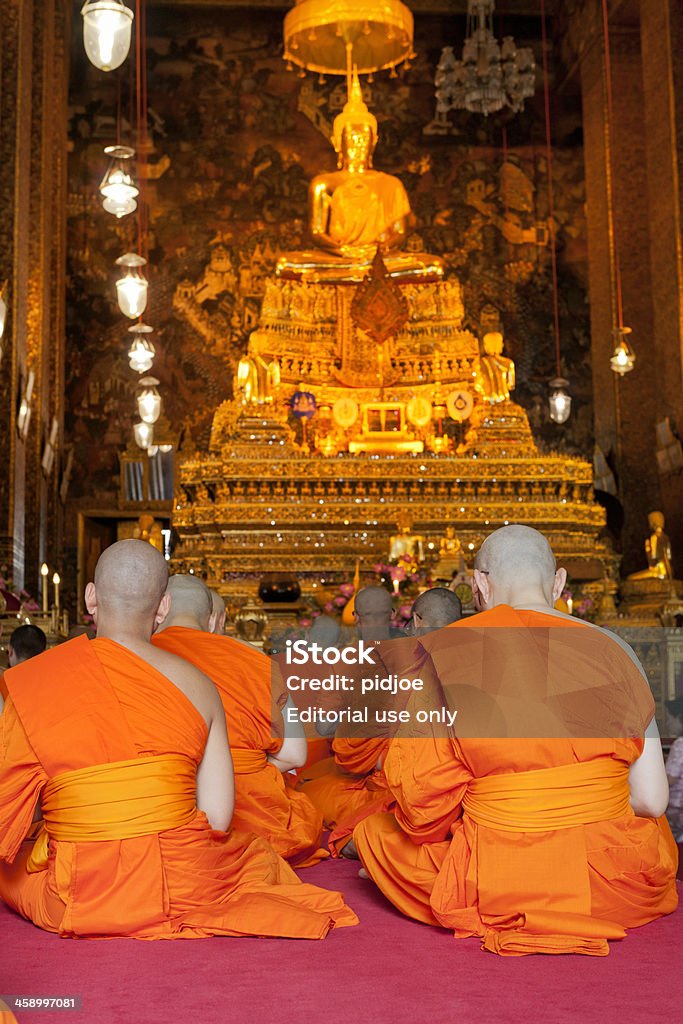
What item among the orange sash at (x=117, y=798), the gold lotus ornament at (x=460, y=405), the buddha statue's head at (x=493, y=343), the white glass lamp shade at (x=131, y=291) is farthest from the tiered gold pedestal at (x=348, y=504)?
the orange sash at (x=117, y=798)

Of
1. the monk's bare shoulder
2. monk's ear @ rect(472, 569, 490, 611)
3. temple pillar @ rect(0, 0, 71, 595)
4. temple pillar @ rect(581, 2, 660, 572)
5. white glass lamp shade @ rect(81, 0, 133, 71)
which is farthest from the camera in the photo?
temple pillar @ rect(581, 2, 660, 572)

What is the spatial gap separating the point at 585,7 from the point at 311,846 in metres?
13.1

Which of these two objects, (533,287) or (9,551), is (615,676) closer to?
(9,551)

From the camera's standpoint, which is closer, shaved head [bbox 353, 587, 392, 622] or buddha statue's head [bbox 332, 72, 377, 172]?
shaved head [bbox 353, 587, 392, 622]

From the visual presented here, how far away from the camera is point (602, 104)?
14039mm

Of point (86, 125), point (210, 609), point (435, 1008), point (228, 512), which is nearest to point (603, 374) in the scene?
point (228, 512)

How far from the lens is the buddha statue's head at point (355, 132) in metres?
13.2

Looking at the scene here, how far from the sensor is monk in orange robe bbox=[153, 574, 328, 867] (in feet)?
11.1

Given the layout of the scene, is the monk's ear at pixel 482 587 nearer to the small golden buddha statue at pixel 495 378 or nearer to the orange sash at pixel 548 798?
the orange sash at pixel 548 798


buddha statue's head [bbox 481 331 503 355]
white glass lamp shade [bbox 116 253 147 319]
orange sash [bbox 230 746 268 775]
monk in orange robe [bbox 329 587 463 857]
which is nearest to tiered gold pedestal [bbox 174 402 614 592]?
buddha statue's head [bbox 481 331 503 355]

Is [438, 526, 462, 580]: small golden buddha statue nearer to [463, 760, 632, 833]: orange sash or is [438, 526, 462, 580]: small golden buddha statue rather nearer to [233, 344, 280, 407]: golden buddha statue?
[233, 344, 280, 407]: golden buddha statue

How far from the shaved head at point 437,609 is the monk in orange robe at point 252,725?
1.91 feet

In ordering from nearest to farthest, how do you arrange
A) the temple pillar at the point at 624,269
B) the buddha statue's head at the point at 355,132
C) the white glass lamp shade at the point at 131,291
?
the white glass lamp shade at the point at 131,291
the buddha statue's head at the point at 355,132
the temple pillar at the point at 624,269

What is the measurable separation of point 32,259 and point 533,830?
9.86m
